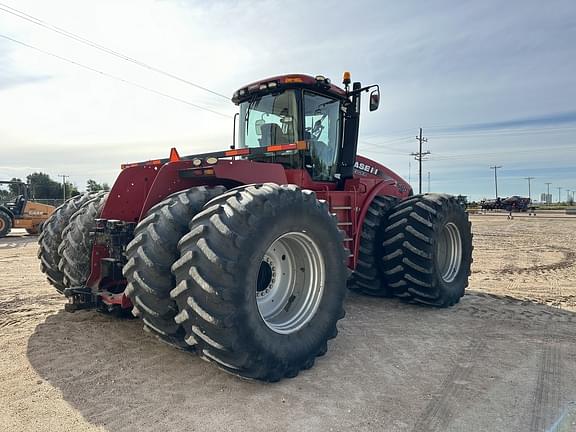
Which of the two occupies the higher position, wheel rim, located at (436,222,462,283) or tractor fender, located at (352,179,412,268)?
tractor fender, located at (352,179,412,268)

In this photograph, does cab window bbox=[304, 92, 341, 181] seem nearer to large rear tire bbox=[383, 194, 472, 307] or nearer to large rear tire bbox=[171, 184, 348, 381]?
large rear tire bbox=[383, 194, 472, 307]

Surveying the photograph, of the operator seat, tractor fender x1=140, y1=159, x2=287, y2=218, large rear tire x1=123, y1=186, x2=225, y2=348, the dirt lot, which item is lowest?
the dirt lot

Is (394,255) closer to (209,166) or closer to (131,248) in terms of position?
(209,166)

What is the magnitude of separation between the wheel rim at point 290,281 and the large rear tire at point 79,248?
1.70 meters

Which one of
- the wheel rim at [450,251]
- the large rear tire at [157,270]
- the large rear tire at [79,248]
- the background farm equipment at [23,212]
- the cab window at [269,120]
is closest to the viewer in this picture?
the large rear tire at [157,270]

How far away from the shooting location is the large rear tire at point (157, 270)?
3312mm

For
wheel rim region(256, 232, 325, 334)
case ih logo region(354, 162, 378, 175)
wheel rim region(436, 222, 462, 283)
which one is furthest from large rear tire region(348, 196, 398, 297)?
wheel rim region(256, 232, 325, 334)

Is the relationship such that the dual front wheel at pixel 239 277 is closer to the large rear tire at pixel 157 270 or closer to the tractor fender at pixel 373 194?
the large rear tire at pixel 157 270

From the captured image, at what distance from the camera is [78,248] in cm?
439

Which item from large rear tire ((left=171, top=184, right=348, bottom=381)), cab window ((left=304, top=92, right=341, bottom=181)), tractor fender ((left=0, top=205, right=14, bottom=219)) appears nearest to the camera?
large rear tire ((left=171, top=184, right=348, bottom=381))

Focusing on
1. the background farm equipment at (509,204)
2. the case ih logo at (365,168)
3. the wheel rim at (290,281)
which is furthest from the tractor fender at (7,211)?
the background farm equipment at (509,204)

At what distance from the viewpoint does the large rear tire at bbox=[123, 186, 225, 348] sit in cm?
331

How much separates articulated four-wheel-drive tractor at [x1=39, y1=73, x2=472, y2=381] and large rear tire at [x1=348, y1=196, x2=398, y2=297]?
0.7 inches

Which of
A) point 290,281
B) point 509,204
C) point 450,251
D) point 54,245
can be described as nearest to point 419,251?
point 450,251
